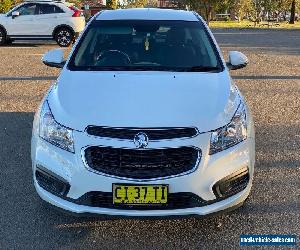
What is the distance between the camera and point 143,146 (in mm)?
3088

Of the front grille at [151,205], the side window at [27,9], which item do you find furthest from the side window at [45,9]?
the front grille at [151,205]

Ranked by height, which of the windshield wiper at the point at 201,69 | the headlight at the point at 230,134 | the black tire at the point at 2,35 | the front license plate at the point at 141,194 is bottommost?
the black tire at the point at 2,35

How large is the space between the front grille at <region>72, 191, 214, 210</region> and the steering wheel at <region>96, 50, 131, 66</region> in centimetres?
165

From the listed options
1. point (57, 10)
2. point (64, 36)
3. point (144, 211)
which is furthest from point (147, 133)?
point (57, 10)

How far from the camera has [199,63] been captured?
4.39m

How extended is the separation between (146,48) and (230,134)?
1.69 meters

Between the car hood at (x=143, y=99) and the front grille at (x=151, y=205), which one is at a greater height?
the car hood at (x=143, y=99)

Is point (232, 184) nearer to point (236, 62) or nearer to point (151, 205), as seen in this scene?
point (151, 205)

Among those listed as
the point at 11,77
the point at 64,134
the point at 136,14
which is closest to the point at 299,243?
the point at 64,134

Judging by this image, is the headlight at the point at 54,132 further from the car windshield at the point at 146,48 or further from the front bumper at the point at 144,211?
the car windshield at the point at 146,48

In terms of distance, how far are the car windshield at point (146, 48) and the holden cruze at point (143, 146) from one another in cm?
44

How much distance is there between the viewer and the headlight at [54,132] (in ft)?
10.6

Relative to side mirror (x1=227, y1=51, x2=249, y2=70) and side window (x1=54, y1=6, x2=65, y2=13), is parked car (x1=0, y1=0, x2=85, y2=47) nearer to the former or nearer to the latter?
side window (x1=54, y1=6, x2=65, y2=13)

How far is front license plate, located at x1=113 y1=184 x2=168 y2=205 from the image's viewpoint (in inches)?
121
